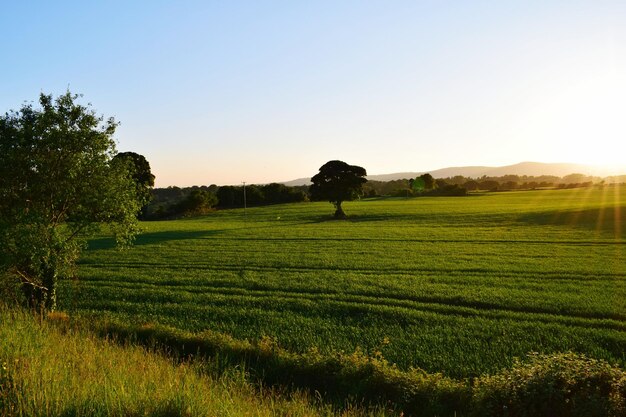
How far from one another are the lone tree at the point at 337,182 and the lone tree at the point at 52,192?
178 feet

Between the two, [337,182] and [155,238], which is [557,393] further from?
[337,182]

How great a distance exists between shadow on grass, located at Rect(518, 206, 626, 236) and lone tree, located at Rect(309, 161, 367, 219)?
974 inches

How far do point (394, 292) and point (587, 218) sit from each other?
4540cm

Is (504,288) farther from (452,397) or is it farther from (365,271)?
(452,397)

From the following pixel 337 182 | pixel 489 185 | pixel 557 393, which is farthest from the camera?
pixel 489 185

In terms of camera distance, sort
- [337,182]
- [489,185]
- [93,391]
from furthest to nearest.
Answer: [489,185], [337,182], [93,391]

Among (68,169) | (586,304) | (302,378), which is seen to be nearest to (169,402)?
(302,378)

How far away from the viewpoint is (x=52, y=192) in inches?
641

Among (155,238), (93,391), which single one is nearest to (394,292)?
(93,391)

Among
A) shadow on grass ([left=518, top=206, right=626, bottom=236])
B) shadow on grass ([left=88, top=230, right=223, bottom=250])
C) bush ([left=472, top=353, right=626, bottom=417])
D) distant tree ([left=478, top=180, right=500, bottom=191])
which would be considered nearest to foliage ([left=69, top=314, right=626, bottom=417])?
bush ([left=472, top=353, right=626, bottom=417])

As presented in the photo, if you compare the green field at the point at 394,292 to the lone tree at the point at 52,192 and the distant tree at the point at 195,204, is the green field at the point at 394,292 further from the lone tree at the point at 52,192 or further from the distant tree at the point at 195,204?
the distant tree at the point at 195,204

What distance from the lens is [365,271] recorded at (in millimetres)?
27797

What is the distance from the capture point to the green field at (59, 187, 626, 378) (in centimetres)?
1459

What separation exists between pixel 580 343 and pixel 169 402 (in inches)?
517
